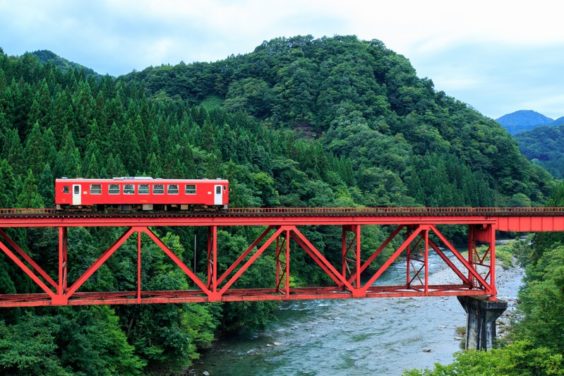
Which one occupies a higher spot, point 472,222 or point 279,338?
point 472,222

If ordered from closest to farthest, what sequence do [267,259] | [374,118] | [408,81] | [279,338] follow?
[279,338]
[267,259]
[374,118]
[408,81]

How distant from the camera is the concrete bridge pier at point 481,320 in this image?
3922 centimetres

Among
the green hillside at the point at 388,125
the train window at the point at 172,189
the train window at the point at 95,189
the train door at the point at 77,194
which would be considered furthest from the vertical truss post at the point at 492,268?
the green hillside at the point at 388,125

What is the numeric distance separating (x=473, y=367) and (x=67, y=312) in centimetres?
2373

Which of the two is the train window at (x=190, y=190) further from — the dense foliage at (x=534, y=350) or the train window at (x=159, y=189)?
the dense foliage at (x=534, y=350)

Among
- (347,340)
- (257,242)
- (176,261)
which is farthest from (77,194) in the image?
(347,340)

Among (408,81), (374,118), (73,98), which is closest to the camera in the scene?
(73,98)

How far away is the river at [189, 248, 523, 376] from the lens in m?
46.5

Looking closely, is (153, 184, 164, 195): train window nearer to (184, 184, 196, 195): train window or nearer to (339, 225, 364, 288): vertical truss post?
(184, 184, 196, 195): train window

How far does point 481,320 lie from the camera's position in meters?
39.8

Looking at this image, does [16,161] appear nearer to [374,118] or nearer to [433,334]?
[433,334]

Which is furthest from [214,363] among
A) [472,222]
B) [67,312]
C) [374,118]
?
[374,118]

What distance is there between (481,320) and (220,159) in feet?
155

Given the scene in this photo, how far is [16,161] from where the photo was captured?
57.7 m
